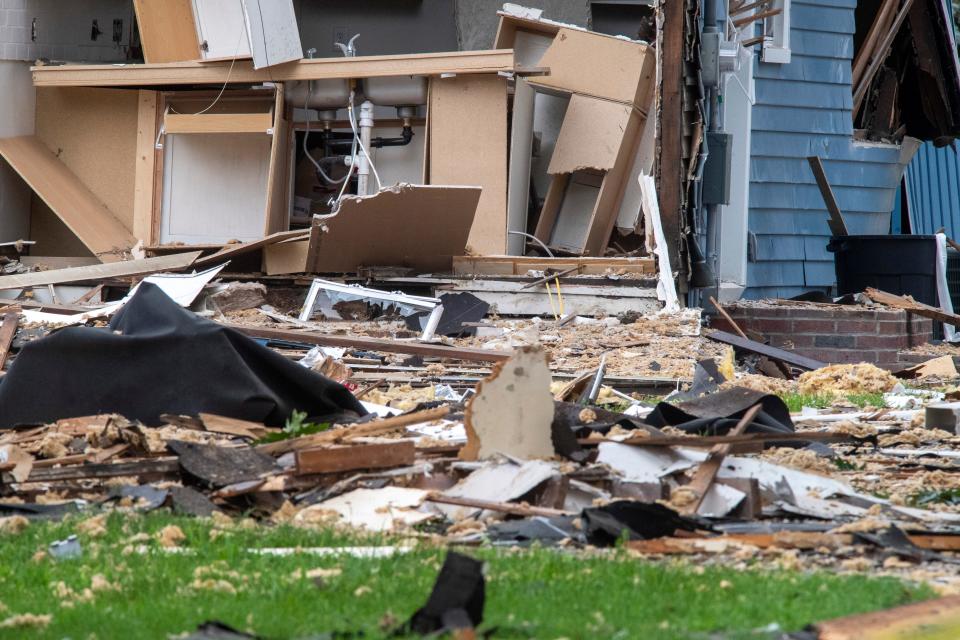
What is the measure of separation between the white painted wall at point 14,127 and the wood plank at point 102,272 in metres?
2.62

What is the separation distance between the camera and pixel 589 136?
487 inches

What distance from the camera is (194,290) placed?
10586 mm

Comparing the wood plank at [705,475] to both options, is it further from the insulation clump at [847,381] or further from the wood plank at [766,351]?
the wood plank at [766,351]

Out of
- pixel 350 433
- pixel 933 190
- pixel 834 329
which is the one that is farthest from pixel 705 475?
pixel 933 190

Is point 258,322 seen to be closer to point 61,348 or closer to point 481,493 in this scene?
point 61,348

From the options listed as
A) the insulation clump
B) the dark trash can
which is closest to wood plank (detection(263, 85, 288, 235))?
the insulation clump

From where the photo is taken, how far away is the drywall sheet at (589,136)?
12.2 m

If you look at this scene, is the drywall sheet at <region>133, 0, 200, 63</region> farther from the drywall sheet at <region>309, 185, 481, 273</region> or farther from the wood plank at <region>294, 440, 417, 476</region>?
the wood plank at <region>294, 440, 417, 476</region>

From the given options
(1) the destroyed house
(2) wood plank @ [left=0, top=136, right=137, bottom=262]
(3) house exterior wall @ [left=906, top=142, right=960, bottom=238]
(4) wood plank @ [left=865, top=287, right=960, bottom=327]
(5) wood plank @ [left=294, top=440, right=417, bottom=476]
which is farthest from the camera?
(3) house exterior wall @ [left=906, top=142, right=960, bottom=238]

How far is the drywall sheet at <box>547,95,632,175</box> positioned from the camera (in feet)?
40.1

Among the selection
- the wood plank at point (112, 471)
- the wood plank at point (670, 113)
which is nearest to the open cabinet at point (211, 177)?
the wood plank at point (670, 113)

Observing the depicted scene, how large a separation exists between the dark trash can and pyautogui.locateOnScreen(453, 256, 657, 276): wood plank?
335 cm

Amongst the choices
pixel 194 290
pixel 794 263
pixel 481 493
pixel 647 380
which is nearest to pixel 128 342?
pixel 481 493

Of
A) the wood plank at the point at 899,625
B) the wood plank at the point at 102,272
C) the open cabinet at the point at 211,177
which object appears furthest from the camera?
the open cabinet at the point at 211,177
